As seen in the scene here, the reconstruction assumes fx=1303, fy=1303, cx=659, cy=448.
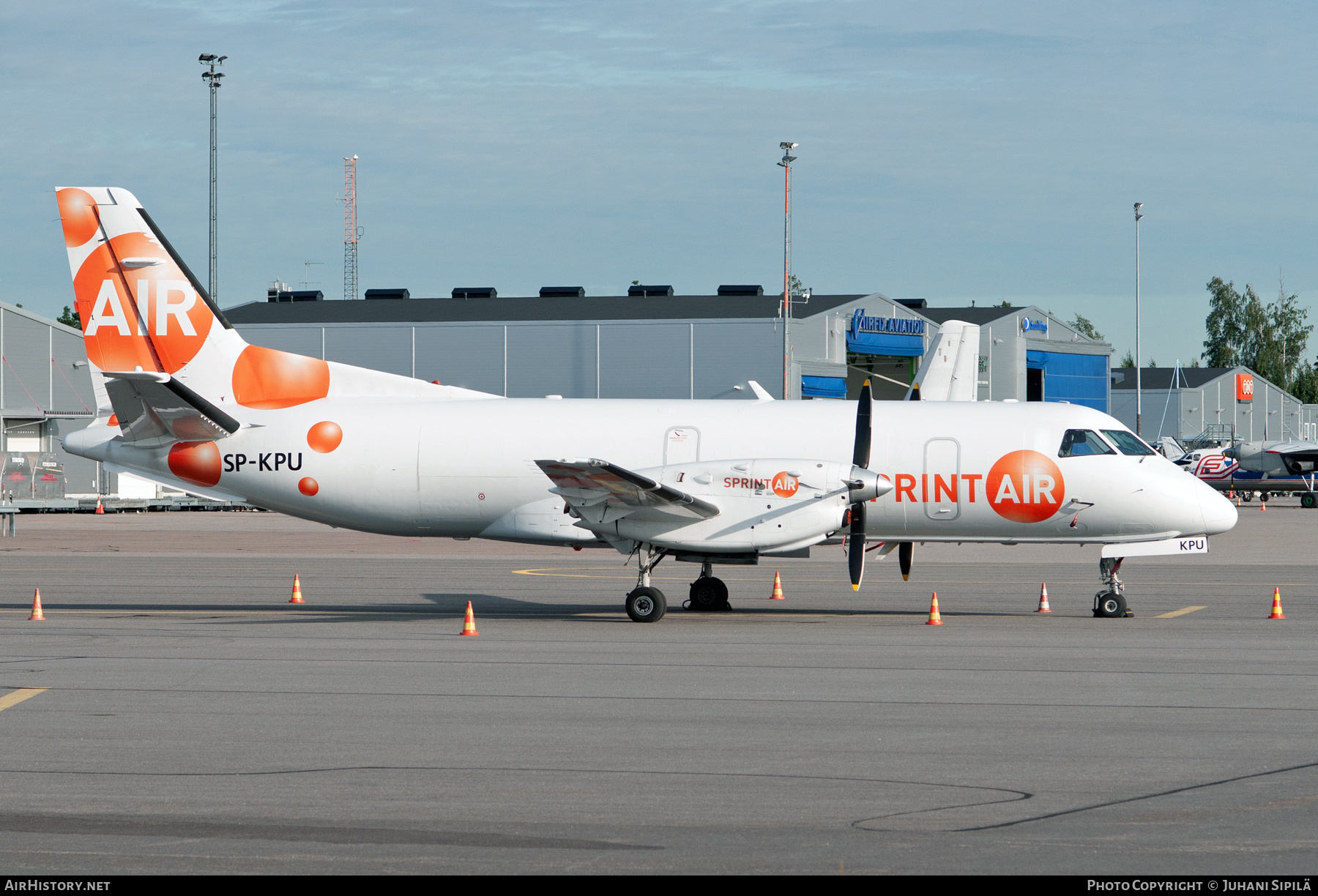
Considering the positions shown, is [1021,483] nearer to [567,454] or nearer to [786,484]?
[786,484]

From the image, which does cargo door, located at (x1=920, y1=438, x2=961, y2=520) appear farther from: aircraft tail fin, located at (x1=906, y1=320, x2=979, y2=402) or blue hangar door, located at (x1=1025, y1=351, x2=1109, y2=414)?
blue hangar door, located at (x1=1025, y1=351, x2=1109, y2=414)

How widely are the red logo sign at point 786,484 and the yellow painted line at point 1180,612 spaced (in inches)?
230

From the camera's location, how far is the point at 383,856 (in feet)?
23.4

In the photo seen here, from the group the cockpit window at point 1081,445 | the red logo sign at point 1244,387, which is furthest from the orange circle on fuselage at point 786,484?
the red logo sign at point 1244,387

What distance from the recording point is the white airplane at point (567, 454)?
19000 mm

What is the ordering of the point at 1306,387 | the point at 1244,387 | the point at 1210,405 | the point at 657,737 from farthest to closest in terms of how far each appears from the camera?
the point at 1306,387, the point at 1244,387, the point at 1210,405, the point at 657,737

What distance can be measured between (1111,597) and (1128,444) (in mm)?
2444

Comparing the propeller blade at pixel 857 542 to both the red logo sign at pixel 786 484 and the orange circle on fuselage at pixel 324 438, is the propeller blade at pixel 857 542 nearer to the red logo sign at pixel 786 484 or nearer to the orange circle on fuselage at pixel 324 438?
the red logo sign at pixel 786 484

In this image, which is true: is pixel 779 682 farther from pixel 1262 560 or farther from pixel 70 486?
pixel 70 486

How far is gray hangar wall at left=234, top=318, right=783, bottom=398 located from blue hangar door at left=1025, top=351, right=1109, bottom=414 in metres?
27.9

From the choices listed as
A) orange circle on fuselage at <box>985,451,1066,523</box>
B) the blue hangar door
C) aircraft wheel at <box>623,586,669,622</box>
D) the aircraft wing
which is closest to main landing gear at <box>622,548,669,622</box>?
aircraft wheel at <box>623,586,669,622</box>

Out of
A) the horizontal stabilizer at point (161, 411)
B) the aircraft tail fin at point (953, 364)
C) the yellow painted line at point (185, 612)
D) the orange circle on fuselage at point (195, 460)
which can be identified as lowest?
the yellow painted line at point (185, 612)

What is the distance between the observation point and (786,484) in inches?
733

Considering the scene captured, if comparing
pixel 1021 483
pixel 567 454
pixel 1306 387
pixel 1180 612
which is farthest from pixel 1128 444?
pixel 1306 387
